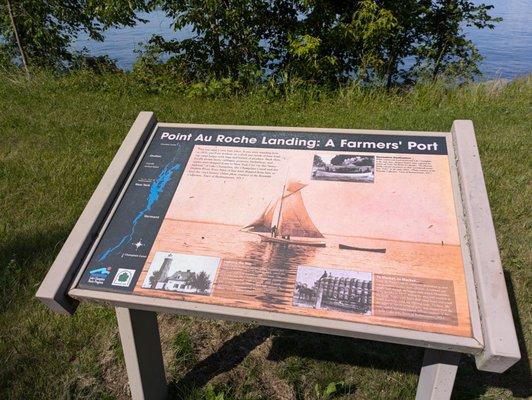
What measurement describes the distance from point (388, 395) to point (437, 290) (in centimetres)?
126

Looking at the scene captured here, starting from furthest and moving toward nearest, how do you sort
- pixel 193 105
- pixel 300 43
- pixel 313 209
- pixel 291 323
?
1. pixel 300 43
2. pixel 193 105
3. pixel 313 209
4. pixel 291 323

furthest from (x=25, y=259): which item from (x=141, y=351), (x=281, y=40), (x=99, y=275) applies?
(x=281, y=40)

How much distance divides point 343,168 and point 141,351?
124cm

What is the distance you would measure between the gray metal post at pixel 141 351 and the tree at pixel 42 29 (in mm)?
7295

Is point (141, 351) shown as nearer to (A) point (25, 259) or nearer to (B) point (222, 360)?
(B) point (222, 360)

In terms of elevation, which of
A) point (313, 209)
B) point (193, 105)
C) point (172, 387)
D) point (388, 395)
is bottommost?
point (172, 387)

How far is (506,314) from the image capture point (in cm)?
156

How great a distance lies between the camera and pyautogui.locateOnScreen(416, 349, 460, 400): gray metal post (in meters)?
Answer: 1.84

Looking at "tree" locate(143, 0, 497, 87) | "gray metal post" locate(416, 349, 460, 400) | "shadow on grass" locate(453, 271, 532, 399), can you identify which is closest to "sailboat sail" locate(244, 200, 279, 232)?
"gray metal post" locate(416, 349, 460, 400)

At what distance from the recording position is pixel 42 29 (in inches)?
361

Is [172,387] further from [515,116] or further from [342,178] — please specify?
[515,116]

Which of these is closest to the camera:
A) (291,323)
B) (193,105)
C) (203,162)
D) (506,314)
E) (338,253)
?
(506,314)

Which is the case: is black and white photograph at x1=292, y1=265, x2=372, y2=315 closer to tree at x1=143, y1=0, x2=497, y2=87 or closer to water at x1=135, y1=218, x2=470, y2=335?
water at x1=135, y1=218, x2=470, y2=335

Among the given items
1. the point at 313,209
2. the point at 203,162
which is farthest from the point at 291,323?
the point at 203,162
